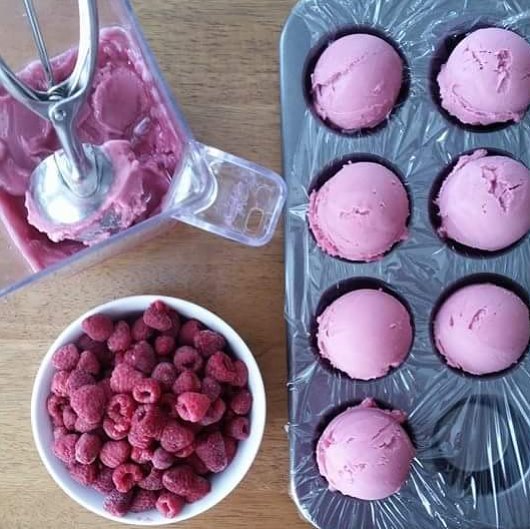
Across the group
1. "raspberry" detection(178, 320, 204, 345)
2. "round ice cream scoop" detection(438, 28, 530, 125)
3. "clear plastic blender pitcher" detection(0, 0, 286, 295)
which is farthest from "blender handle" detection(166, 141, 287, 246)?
"round ice cream scoop" detection(438, 28, 530, 125)

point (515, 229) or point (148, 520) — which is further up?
point (515, 229)

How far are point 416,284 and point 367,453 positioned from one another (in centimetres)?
17

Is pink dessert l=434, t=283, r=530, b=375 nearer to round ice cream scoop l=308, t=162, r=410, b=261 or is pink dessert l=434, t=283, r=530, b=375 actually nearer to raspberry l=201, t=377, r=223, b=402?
round ice cream scoop l=308, t=162, r=410, b=261

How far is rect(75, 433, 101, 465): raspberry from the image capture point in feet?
2.60

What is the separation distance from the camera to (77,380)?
805 mm

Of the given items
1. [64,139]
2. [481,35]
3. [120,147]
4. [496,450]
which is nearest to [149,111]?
[120,147]

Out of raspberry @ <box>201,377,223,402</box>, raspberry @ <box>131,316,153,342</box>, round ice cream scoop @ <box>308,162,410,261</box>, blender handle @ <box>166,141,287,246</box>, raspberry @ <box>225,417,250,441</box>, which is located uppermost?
blender handle @ <box>166,141,287,246</box>

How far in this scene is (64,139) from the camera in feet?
2.27

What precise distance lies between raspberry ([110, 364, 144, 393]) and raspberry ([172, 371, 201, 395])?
33 mm

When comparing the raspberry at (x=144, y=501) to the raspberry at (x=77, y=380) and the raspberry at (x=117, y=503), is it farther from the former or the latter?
the raspberry at (x=77, y=380)

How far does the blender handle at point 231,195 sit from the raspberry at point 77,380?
0.17m

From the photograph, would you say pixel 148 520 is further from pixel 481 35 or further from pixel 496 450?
pixel 481 35

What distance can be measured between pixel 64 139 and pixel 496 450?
1.66 feet

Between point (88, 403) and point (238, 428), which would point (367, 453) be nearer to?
point (238, 428)
